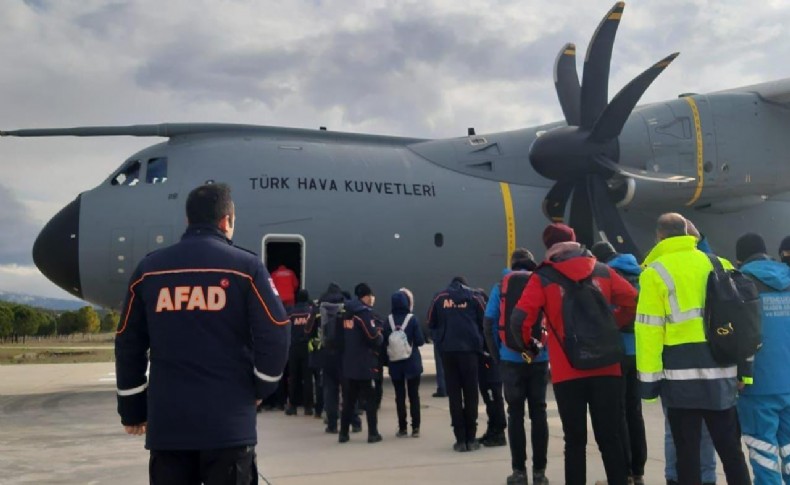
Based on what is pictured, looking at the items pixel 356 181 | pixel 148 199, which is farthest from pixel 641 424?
pixel 148 199

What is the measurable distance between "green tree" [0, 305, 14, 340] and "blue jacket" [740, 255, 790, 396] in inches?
2873

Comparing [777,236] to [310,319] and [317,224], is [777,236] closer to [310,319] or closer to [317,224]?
[317,224]

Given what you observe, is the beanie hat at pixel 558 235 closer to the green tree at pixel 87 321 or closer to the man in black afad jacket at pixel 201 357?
the man in black afad jacket at pixel 201 357

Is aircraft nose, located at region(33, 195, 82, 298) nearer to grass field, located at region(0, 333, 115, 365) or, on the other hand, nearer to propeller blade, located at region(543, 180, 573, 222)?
grass field, located at region(0, 333, 115, 365)

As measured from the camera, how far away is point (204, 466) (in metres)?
3.57

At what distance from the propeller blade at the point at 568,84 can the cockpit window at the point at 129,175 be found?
8.38 meters

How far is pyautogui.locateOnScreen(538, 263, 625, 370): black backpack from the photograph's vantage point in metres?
5.19

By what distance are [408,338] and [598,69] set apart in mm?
7289

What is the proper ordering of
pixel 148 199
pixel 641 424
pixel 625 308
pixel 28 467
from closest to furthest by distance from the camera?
1. pixel 625 308
2. pixel 641 424
3. pixel 28 467
4. pixel 148 199

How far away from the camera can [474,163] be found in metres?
15.5

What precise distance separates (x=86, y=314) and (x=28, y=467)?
9546cm

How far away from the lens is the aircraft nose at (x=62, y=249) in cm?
1307

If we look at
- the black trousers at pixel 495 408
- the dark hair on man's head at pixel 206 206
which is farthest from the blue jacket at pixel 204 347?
the black trousers at pixel 495 408

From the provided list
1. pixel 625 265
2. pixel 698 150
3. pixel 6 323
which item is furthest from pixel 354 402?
pixel 6 323
